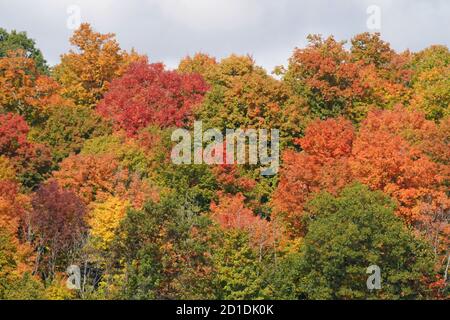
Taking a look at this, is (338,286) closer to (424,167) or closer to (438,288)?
(438,288)

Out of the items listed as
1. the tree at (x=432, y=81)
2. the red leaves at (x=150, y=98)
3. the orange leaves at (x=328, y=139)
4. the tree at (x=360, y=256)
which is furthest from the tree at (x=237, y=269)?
the tree at (x=432, y=81)

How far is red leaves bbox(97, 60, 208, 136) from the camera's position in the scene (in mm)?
94875

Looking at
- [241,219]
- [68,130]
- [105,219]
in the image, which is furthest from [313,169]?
[68,130]

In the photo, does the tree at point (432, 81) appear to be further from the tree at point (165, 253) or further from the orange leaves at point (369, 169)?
the tree at point (165, 253)

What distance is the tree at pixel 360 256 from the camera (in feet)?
219

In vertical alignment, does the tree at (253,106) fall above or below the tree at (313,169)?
above

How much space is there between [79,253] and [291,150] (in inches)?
759

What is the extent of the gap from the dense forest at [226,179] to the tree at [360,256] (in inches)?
3.4

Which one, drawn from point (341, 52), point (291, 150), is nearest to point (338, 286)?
point (291, 150)

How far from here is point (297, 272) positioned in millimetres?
69125

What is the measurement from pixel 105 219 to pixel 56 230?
284 centimetres

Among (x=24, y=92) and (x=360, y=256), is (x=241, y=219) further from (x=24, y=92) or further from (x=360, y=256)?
(x=24, y=92)

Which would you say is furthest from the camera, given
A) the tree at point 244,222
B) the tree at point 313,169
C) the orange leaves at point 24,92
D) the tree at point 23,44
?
the tree at point 23,44
